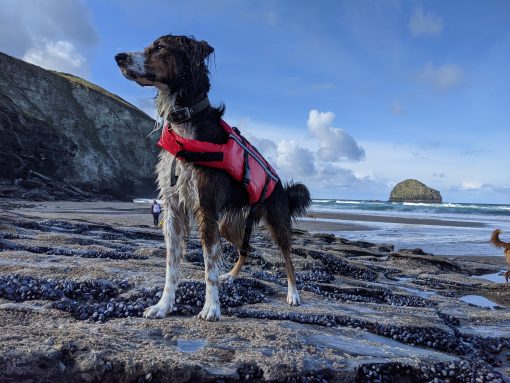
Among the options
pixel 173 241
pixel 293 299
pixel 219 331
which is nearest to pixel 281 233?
pixel 293 299

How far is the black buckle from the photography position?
15.3 ft

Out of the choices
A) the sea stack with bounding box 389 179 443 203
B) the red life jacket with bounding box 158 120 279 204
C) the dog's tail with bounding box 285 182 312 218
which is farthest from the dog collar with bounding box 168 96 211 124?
the sea stack with bounding box 389 179 443 203

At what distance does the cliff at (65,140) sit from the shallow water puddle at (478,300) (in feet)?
122

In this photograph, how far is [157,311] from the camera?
4.16m

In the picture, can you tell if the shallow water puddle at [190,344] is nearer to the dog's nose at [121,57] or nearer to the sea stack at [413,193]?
the dog's nose at [121,57]

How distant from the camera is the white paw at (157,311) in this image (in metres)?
4.08

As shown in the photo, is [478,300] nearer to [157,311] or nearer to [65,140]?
[157,311]

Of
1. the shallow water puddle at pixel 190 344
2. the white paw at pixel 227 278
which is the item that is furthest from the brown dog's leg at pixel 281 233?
the shallow water puddle at pixel 190 344

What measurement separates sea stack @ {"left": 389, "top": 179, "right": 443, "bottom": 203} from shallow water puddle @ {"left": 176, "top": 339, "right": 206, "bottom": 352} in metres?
133

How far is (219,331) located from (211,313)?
0.44 meters

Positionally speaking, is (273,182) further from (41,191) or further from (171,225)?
(41,191)

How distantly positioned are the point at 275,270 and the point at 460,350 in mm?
4727

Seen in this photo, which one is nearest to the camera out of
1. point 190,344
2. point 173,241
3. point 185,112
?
point 190,344

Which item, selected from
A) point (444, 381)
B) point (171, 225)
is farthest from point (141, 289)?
point (444, 381)
